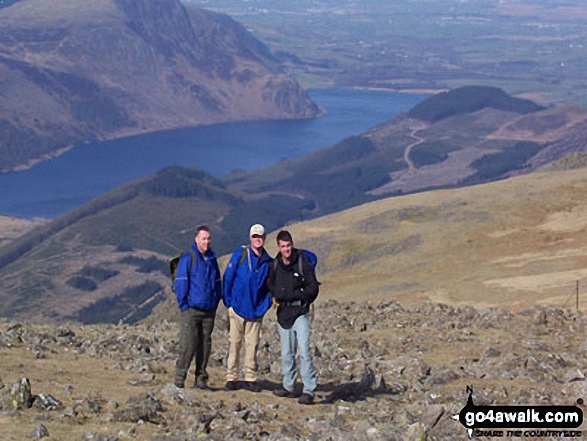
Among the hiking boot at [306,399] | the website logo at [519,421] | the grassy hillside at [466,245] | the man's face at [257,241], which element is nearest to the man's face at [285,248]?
the man's face at [257,241]

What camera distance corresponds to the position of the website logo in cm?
1445

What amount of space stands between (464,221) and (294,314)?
46309mm

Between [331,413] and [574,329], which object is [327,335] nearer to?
[574,329]

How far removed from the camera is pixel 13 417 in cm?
1445

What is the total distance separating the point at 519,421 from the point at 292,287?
4397mm

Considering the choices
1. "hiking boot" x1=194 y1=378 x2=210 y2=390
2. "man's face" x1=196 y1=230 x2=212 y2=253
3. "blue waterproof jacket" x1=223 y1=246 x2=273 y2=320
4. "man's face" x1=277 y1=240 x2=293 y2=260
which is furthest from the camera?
"hiking boot" x1=194 y1=378 x2=210 y2=390

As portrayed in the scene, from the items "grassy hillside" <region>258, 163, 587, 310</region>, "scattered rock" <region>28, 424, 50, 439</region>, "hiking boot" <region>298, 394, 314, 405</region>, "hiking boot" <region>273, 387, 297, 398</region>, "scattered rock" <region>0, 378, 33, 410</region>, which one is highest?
"grassy hillside" <region>258, 163, 587, 310</region>

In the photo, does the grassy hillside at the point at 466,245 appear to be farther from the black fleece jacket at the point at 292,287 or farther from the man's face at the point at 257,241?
the man's face at the point at 257,241

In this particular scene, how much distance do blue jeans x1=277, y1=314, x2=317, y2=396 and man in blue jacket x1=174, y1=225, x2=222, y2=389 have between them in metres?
1.41

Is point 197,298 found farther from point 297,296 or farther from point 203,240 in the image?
point 297,296

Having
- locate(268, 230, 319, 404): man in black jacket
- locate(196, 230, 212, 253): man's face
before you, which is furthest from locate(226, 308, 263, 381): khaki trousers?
locate(196, 230, 212, 253): man's face

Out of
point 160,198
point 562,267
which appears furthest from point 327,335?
point 160,198

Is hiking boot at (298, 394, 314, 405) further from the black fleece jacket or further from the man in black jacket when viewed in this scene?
the black fleece jacket

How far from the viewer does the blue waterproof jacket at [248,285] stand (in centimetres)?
1733
